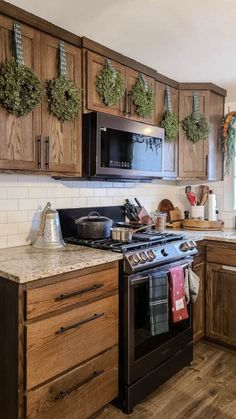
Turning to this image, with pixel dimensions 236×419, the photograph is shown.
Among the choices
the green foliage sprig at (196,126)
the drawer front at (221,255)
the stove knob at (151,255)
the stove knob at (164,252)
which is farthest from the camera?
the green foliage sprig at (196,126)

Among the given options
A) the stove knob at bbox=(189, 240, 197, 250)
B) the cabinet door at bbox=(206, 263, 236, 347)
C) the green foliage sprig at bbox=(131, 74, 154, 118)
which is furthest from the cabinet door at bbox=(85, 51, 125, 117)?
the cabinet door at bbox=(206, 263, 236, 347)

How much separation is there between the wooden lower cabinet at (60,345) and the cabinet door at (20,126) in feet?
2.28

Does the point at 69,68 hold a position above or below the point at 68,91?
above

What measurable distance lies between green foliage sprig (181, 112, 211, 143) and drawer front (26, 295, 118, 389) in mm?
1812

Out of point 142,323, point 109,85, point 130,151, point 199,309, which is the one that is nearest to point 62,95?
point 109,85

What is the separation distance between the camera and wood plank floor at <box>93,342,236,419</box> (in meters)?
1.93

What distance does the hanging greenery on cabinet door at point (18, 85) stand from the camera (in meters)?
1.71

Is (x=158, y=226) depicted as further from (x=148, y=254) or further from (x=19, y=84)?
(x=19, y=84)

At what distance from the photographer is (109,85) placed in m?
2.28

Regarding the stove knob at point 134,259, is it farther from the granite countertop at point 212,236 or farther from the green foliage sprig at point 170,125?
the green foliage sprig at point 170,125

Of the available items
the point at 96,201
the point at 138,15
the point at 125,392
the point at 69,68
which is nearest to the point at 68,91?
the point at 69,68

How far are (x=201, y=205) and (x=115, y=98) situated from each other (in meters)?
1.57

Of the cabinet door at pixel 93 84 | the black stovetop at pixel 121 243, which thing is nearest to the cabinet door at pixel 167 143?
the cabinet door at pixel 93 84

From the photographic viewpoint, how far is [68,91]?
2.03 m
